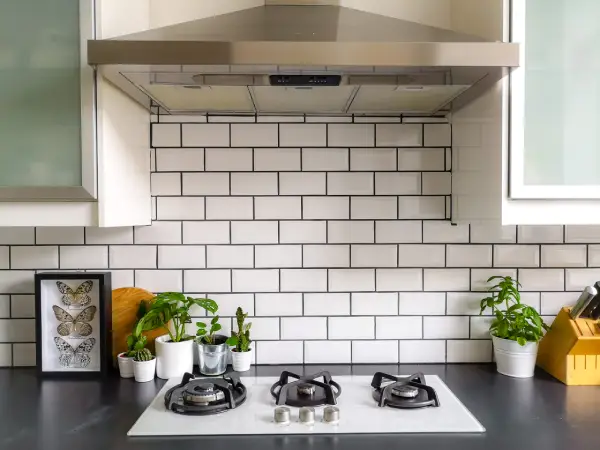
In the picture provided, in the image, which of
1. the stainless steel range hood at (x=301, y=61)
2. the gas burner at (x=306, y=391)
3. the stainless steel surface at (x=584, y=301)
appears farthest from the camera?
the stainless steel surface at (x=584, y=301)

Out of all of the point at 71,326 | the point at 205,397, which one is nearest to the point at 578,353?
the point at 205,397

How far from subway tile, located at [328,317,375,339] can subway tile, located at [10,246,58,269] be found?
886 mm

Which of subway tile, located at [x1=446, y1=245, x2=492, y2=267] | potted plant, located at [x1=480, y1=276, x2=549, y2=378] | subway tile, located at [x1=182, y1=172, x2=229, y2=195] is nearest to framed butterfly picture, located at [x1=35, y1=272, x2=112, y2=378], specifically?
subway tile, located at [x1=182, y1=172, x2=229, y2=195]

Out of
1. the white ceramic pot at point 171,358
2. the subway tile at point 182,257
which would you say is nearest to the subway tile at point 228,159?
the subway tile at point 182,257

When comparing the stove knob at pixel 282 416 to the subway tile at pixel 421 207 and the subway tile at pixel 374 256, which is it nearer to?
the subway tile at pixel 374 256

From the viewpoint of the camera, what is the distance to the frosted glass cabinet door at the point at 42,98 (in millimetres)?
1192

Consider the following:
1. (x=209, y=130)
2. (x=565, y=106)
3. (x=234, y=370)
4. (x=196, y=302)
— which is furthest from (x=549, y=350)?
(x=209, y=130)

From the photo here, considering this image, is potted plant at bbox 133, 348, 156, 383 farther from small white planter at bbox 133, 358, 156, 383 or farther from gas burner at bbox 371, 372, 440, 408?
gas burner at bbox 371, 372, 440, 408

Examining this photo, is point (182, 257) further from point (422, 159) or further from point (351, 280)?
point (422, 159)

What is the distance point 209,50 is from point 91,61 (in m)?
A: 0.25

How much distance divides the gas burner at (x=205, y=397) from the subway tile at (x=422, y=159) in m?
0.83

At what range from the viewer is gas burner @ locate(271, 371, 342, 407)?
4.15 feet

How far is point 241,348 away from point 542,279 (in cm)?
97

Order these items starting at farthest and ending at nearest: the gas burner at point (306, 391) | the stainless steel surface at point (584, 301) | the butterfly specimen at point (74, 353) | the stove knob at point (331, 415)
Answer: the butterfly specimen at point (74, 353)
the stainless steel surface at point (584, 301)
the gas burner at point (306, 391)
the stove knob at point (331, 415)
